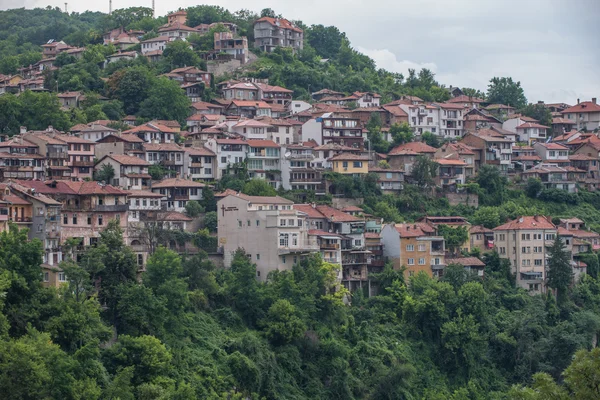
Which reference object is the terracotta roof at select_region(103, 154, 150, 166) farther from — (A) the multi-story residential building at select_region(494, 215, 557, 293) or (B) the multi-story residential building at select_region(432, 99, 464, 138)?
(B) the multi-story residential building at select_region(432, 99, 464, 138)

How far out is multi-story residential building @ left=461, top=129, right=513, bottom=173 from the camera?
101188 millimetres

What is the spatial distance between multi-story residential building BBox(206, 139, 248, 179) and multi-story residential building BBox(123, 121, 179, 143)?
3236 mm

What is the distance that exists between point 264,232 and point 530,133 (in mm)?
41369

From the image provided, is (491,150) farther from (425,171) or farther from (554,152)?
(425,171)

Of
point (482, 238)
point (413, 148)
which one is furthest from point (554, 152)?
point (482, 238)

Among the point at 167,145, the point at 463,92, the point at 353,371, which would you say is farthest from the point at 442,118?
the point at 353,371

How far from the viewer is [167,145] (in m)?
87.6

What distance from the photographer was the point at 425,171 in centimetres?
9312

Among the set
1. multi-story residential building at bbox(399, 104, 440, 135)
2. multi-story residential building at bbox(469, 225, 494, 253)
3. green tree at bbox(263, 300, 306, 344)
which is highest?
multi-story residential building at bbox(399, 104, 440, 135)

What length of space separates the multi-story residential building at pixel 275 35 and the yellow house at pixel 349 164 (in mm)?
35090

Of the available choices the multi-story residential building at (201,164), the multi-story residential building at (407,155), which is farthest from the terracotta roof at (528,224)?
the multi-story residential building at (201,164)

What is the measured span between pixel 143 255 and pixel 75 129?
71.8ft

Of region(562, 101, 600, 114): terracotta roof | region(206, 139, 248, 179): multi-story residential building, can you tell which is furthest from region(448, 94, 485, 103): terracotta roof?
region(206, 139, 248, 179): multi-story residential building

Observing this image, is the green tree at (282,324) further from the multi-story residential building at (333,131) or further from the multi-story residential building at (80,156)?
the multi-story residential building at (333,131)
